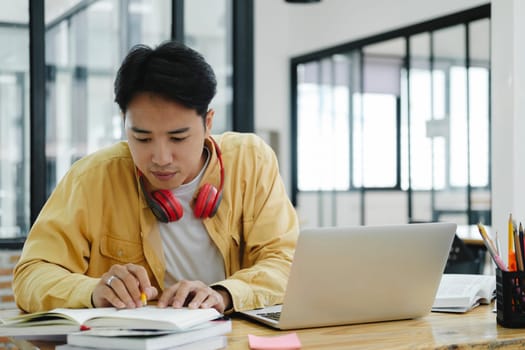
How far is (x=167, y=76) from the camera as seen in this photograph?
5.49 ft

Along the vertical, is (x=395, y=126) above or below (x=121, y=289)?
above

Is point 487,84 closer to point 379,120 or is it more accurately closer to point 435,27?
point 435,27

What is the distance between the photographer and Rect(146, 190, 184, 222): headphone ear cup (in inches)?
69.9

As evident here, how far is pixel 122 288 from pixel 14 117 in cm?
228

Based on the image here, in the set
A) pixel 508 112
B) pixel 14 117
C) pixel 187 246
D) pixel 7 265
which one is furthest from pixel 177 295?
pixel 508 112

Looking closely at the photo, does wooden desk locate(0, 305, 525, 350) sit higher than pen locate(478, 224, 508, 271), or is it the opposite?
pen locate(478, 224, 508, 271)

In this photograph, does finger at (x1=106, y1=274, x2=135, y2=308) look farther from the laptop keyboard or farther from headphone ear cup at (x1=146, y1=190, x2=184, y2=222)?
headphone ear cup at (x1=146, y1=190, x2=184, y2=222)

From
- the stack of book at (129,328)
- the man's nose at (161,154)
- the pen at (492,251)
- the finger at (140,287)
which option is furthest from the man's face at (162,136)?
the pen at (492,251)

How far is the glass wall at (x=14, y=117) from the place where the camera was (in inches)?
127

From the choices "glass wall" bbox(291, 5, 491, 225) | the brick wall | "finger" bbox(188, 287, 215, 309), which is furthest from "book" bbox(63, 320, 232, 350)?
"glass wall" bbox(291, 5, 491, 225)

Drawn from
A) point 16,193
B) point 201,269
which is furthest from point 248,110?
point 201,269

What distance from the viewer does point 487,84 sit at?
5.71 meters

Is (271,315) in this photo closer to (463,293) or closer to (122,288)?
(122,288)

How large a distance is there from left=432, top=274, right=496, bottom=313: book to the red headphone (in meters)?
0.57
